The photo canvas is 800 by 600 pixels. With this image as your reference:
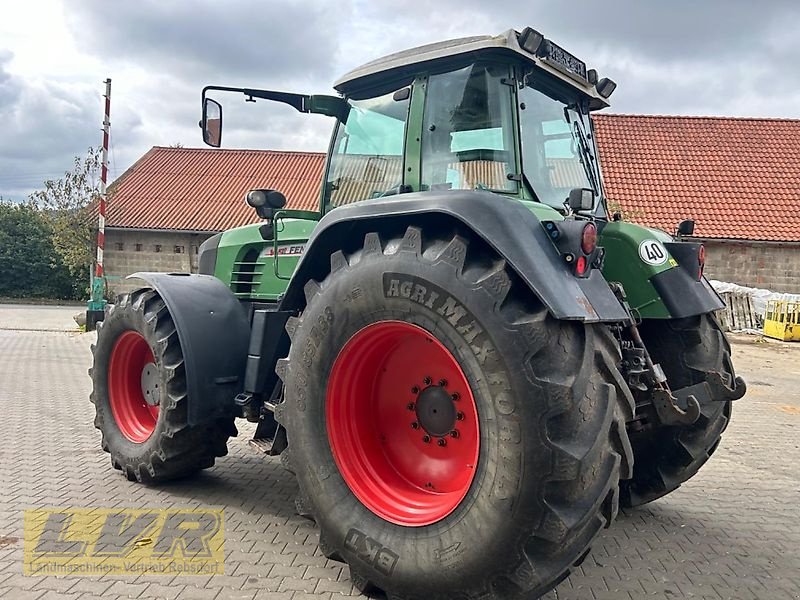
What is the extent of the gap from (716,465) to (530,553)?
12.1 feet

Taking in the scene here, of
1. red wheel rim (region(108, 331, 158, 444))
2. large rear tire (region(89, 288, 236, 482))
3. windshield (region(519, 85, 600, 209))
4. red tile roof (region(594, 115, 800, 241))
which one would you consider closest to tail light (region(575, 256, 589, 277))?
windshield (region(519, 85, 600, 209))

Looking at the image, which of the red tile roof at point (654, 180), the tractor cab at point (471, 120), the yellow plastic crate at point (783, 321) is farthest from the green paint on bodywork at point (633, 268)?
the red tile roof at point (654, 180)

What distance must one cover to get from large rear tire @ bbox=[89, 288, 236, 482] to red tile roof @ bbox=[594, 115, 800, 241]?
1454 cm

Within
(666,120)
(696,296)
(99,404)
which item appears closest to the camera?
(696,296)

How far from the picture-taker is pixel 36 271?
28734 millimetres

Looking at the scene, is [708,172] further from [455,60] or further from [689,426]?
[455,60]

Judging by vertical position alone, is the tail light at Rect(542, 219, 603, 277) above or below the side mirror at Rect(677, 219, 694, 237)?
below

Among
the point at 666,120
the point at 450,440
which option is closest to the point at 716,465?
the point at 450,440

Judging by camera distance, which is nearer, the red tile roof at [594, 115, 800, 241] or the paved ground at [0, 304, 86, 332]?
the paved ground at [0, 304, 86, 332]

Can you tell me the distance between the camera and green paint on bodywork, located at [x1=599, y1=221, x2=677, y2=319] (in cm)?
341

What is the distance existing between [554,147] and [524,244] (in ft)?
4.60

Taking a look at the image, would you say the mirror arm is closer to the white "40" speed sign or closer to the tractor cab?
the tractor cab

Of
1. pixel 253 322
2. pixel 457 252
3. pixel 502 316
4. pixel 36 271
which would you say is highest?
pixel 457 252

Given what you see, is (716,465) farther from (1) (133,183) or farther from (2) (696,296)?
(1) (133,183)
